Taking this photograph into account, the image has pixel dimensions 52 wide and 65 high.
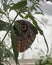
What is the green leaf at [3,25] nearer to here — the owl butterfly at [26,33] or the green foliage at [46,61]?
the owl butterfly at [26,33]

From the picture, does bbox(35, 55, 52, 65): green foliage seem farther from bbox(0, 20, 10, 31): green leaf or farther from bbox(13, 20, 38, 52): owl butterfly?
bbox(0, 20, 10, 31): green leaf

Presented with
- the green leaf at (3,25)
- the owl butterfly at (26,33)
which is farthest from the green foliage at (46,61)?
the green leaf at (3,25)

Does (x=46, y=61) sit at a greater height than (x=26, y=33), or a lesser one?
lesser

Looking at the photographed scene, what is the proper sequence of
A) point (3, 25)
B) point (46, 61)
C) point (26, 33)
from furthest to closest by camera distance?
point (46, 61) → point (26, 33) → point (3, 25)

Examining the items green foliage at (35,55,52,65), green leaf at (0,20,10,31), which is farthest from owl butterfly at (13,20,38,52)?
green foliage at (35,55,52,65)

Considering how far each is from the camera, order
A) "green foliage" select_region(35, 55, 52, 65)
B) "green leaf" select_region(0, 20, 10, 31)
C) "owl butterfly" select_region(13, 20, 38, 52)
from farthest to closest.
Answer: "green foliage" select_region(35, 55, 52, 65) < "owl butterfly" select_region(13, 20, 38, 52) < "green leaf" select_region(0, 20, 10, 31)

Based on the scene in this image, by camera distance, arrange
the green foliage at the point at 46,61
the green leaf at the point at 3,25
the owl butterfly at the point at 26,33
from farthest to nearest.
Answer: the green foliage at the point at 46,61
the owl butterfly at the point at 26,33
the green leaf at the point at 3,25

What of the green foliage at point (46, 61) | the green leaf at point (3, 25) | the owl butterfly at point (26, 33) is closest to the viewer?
the green leaf at point (3, 25)

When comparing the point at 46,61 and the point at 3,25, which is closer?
the point at 3,25

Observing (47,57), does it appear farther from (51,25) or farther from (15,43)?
(15,43)

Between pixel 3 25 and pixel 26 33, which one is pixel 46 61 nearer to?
pixel 26 33

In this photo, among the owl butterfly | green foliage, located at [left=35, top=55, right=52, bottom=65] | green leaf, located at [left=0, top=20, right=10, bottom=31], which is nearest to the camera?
A: green leaf, located at [left=0, top=20, right=10, bottom=31]

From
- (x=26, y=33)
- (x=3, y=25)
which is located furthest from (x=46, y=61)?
(x=3, y=25)
